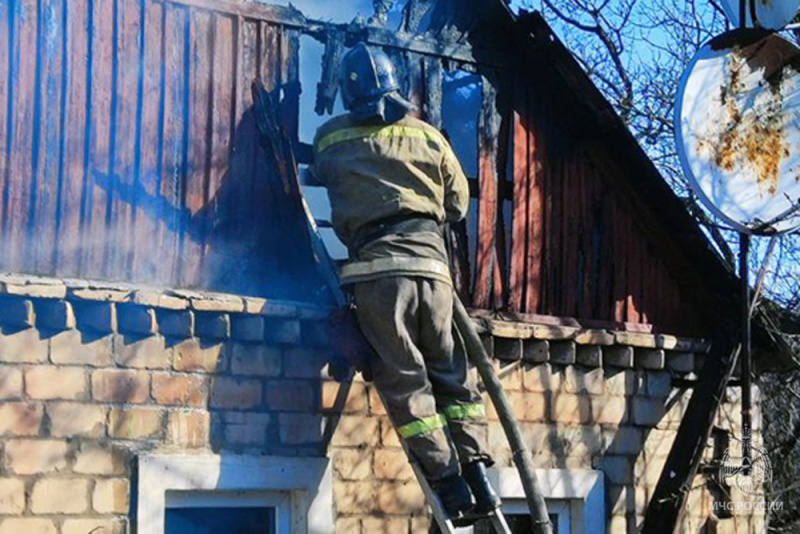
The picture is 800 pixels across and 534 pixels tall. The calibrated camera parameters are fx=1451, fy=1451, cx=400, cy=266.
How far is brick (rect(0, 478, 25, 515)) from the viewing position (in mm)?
6785

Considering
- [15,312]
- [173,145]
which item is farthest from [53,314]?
[173,145]

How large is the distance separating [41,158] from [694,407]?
177 inches

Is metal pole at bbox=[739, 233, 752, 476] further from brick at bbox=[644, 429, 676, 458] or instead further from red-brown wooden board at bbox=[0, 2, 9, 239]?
red-brown wooden board at bbox=[0, 2, 9, 239]

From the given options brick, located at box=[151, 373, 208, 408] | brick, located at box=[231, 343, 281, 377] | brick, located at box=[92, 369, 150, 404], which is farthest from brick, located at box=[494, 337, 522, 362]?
brick, located at box=[92, 369, 150, 404]

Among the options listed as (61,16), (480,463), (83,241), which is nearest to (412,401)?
(480,463)

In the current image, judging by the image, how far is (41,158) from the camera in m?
7.36

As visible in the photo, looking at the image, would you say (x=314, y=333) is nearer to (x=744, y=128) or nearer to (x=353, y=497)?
(x=353, y=497)

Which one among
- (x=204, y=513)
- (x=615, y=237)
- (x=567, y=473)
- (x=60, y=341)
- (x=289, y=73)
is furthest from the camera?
(x=615, y=237)

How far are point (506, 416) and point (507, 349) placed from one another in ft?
3.53

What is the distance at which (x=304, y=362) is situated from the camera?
7.90 m

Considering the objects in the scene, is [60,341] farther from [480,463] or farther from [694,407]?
[694,407]

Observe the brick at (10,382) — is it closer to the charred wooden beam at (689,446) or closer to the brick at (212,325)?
the brick at (212,325)

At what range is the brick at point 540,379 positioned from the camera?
894 centimetres

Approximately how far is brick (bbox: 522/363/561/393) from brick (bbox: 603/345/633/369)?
1.45 feet
